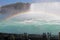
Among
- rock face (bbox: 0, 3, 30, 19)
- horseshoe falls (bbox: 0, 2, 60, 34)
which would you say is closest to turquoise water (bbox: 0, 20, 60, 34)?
horseshoe falls (bbox: 0, 2, 60, 34)

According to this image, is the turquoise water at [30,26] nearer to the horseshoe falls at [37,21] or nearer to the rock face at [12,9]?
the horseshoe falls at [37,21]

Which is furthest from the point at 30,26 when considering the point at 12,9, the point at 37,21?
the point at 12,9

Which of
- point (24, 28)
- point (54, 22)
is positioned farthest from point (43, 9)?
point (24, 28)

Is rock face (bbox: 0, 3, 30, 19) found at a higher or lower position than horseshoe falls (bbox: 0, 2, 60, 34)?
higher

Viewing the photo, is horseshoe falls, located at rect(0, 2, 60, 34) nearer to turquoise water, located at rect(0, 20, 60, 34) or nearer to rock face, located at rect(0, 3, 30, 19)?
turquoise water, located at rect(0, 20, 60, 34)

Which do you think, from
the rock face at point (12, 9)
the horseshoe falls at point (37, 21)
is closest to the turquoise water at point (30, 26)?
the horseshoe falls at point (37, 21)

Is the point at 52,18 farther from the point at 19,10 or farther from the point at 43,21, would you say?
the point at 19,10

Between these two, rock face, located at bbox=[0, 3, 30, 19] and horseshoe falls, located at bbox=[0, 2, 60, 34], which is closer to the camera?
horseshoe falls, located at bbox=[0, 2, 60, 34]
